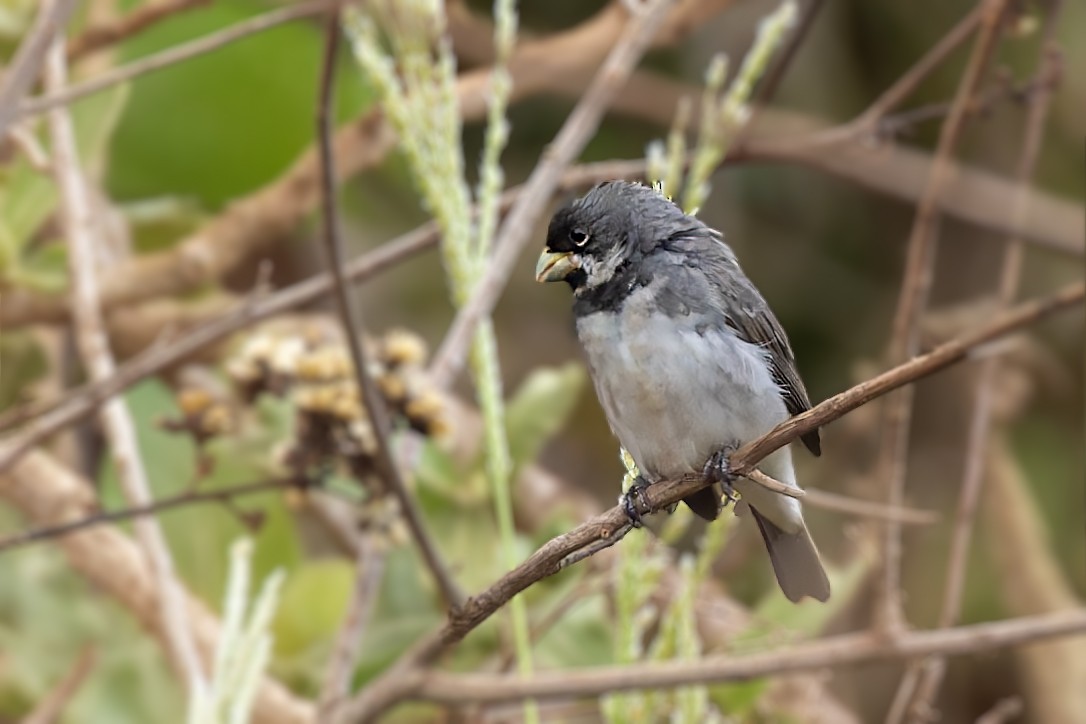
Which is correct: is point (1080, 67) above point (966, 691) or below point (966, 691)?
above

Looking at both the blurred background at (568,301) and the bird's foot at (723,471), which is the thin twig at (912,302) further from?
the bird's foot at (723,471)

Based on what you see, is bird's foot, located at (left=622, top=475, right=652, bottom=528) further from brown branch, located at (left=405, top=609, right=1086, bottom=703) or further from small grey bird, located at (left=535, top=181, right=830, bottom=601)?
brown branch, located at (left=405, top=609, right=1086, bottom=703)

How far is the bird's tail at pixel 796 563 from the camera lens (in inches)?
59.9

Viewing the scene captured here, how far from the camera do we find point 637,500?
1591 millimetres

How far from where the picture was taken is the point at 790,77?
4.21m

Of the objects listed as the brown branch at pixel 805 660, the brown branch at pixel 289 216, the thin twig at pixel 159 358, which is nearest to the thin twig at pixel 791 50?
the brown branch at pixel 289 216

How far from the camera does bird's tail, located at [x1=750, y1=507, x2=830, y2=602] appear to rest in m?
1.52

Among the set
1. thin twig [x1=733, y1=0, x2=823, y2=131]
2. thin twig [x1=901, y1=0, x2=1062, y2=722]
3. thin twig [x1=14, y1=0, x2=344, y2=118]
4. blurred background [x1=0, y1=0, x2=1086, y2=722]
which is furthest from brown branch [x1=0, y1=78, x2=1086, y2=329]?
thin twig [x1=14, y1=0, x2=344, y2=118]

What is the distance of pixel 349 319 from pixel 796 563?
24.6 inches

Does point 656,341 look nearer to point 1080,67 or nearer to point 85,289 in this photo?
point 85,289

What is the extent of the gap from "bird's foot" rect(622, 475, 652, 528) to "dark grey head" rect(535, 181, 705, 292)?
236 mm

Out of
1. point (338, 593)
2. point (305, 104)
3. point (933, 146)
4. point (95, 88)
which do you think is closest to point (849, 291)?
point (933, 146)

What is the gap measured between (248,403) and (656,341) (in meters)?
0.91

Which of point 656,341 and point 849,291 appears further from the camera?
point 849,291
